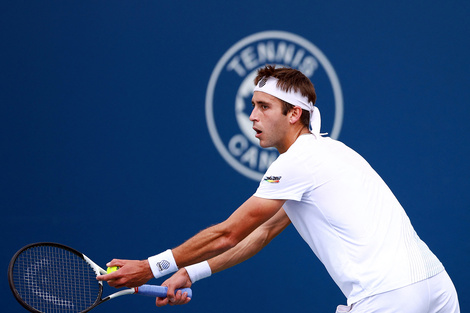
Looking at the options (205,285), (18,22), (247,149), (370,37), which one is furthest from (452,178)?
(18,22)

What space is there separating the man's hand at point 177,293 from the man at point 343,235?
1.08ft

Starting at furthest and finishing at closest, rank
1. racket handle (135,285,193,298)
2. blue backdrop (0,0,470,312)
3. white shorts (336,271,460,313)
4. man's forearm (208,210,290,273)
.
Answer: blue backdrop (0,0,470,312), man's forearm (208,210,290,273), racket handle (135,285,193,298), white shorts (336,271,460,313)

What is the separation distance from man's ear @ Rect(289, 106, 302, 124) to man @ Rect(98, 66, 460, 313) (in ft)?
0.59

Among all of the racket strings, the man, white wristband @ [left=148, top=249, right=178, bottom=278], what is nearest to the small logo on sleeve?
the man

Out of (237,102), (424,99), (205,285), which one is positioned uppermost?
(237,102)

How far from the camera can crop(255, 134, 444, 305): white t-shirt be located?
2.57 m

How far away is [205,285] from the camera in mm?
4668

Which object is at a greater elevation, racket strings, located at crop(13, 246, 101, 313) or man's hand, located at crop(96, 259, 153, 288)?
racket strings, located at crop(13, 246, 101, 313)

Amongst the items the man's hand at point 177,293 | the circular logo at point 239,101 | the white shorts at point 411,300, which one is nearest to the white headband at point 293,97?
the white shorts at point 411,300

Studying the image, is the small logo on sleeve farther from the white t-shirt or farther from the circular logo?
the circular logo

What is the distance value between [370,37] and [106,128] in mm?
1822

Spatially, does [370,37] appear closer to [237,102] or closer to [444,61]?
[444,61]

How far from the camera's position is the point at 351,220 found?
8.52ft

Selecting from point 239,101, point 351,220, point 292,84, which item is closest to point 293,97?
point 292,84
